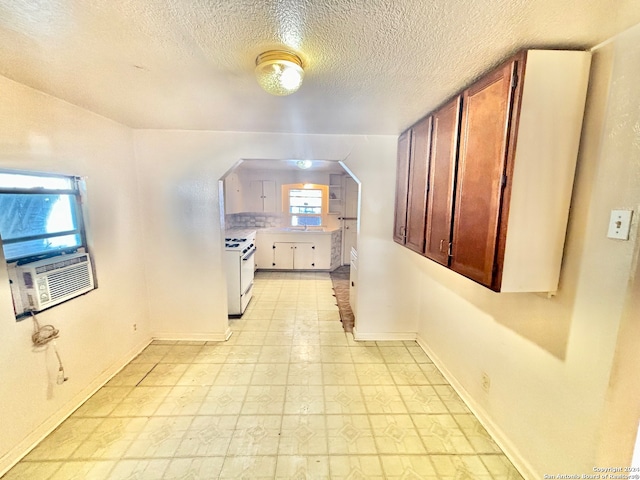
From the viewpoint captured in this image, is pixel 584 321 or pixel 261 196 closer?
pixel 584 321

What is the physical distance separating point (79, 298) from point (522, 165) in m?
2.84

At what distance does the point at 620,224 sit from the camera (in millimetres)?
984

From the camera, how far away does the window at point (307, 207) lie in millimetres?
5797

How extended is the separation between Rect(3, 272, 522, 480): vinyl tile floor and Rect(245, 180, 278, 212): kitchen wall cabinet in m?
3.43

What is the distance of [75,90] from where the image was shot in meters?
1.60

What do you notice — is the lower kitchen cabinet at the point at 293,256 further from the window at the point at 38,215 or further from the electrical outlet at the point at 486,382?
the electrical outlet at the point at 486,382

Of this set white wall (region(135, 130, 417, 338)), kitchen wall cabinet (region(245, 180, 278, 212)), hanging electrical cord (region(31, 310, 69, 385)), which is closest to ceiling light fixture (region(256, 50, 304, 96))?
white wall (region(135, 130, 417, 338))

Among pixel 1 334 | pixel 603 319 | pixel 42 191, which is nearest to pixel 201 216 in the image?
pixel 42 191

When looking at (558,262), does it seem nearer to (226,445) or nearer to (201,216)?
(226,445)

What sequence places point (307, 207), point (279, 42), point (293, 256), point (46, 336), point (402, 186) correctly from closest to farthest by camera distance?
point (279, 42)
point (46, 336)
point (402, 186)
point (293, 256)
point (307, 207)

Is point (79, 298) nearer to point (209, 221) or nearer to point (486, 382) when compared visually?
point (209, 221)

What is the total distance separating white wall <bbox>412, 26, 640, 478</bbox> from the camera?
3.23 ft

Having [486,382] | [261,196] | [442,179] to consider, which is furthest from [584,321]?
[261,196]

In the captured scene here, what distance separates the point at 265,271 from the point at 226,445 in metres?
3.98
